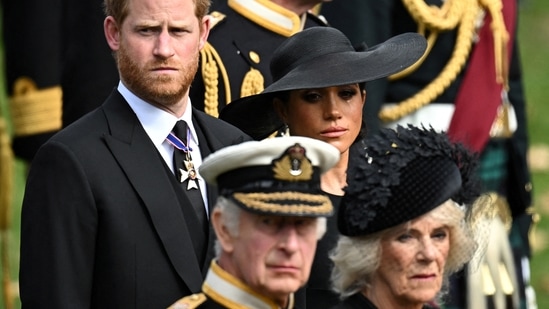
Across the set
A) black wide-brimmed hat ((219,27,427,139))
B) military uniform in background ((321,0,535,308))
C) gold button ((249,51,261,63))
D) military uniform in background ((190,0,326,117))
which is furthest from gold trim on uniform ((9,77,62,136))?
black wide-brimmed hat ((219,27,427,139))

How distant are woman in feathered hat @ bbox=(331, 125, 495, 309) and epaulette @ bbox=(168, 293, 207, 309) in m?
0.53

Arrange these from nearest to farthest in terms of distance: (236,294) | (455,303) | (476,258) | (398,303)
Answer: (236,294) → (398,303) → (476,258) → (455,303)

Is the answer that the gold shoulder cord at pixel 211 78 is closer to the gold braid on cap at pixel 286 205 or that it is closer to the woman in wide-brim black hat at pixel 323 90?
the woman in wide-brim black hat at pixel 323 90

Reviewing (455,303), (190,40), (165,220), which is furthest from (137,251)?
(455,303)

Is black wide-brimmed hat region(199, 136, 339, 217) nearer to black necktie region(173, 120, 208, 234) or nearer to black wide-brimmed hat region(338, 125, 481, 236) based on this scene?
black wide-brimmed hat region(338, 125, 481, 236)

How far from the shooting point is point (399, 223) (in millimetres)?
6434

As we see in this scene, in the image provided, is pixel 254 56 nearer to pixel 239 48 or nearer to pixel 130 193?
pixel 239 48

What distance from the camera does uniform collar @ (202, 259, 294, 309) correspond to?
19.4 ft

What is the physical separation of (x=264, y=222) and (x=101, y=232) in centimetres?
85

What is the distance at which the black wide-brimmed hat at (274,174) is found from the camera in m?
5.94

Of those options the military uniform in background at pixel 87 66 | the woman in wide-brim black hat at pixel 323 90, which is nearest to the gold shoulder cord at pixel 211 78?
the woman in wide-brim black hat at pixel 323 90

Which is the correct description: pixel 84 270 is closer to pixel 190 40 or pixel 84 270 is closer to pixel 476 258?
pixel 190 40

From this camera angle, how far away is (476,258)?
707 cm

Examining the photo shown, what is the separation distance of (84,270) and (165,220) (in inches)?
10.4
